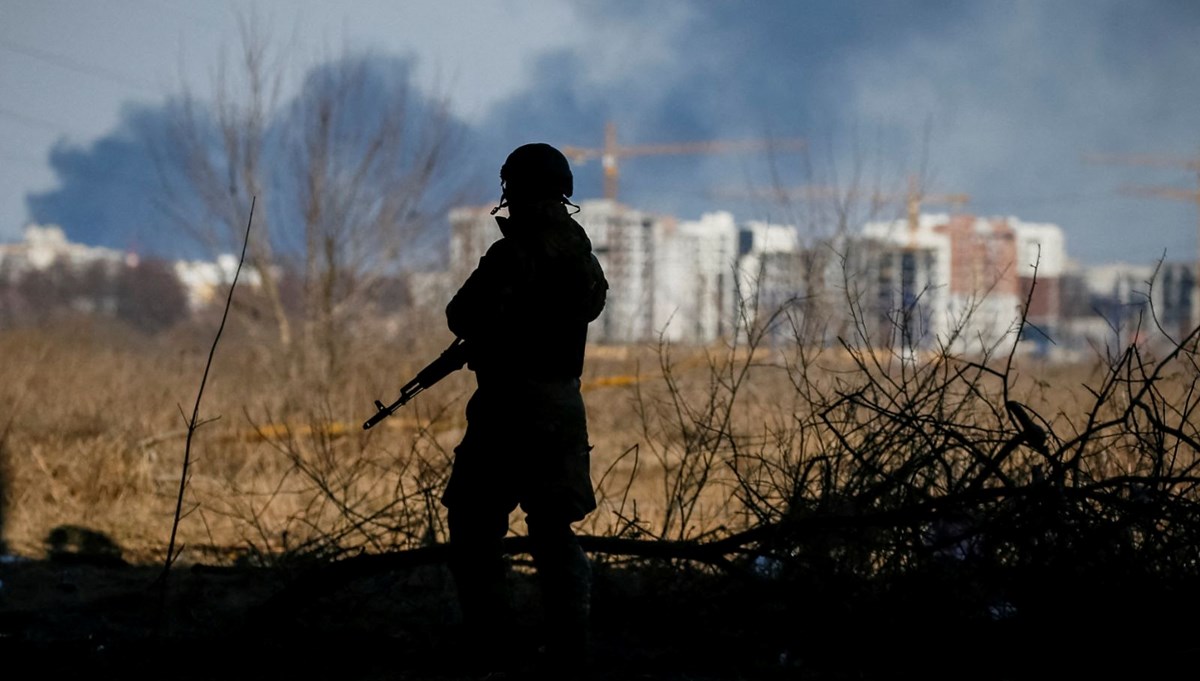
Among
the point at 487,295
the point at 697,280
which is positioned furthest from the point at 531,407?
the point at 697,280

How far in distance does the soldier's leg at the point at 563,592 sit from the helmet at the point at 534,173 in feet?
3.22

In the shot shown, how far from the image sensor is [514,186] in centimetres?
375

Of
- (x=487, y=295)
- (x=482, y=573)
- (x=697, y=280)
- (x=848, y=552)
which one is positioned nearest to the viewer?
(x=487, y=295)

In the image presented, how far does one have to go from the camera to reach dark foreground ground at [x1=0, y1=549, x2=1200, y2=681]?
3988 mm

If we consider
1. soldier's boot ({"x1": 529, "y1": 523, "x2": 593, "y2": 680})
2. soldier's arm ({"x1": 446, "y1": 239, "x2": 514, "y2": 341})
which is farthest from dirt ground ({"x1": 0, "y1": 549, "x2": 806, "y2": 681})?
soldier's arm ({"x1": 446, "y1": 239, "x2": 514, "y2": 341})

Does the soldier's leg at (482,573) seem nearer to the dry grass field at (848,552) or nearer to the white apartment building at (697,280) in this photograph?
the dry grass field at (848,552)

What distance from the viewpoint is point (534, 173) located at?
3.72 metres

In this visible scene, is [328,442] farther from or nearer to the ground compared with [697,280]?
nearer to the ground

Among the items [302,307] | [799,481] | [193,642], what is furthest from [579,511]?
[302,307]

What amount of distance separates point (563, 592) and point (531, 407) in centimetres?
55

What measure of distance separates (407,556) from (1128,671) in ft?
7.80

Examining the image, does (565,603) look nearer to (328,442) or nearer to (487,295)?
(487,295)

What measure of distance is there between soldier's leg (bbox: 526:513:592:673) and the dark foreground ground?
289 mm

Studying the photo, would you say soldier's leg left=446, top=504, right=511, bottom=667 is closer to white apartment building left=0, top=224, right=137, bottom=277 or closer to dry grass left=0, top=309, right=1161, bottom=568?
dry grass left=0, top=309, right=1161, bottom=568
